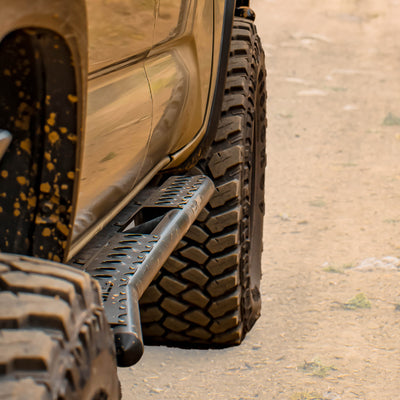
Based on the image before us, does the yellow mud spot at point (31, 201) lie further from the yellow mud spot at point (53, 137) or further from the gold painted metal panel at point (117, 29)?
the gold painted metal panel at point (117, 29)

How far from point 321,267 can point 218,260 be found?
1077mm

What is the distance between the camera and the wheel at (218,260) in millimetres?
2461

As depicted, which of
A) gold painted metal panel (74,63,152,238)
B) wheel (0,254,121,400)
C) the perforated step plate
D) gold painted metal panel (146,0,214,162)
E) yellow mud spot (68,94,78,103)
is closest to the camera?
wheel (0,254,121,400)

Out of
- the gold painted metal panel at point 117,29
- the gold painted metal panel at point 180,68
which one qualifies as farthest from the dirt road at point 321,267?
the gold painted metal panel at point 117,29

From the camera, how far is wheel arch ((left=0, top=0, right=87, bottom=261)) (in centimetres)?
105

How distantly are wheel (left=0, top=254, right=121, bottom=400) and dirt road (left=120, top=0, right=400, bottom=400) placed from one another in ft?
4.76

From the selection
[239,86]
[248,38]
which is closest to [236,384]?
[239,86]

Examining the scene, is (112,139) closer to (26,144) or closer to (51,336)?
(26,144)

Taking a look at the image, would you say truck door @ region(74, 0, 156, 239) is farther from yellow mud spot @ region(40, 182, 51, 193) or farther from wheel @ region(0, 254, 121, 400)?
wheel @ region(0, 254, 121, 400)

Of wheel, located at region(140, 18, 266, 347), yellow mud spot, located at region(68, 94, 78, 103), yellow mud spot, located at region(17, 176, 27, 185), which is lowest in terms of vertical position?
wheel, located at region(140, 18, 266, 347)

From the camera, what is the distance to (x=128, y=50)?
1.50m

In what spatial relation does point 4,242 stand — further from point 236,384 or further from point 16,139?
point 236,384

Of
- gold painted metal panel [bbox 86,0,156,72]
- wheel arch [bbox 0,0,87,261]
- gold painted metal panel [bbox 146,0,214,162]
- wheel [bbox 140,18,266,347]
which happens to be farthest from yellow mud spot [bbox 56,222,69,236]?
wheel [bbox 140,18,266,347]

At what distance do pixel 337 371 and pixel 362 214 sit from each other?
181 centimetres
